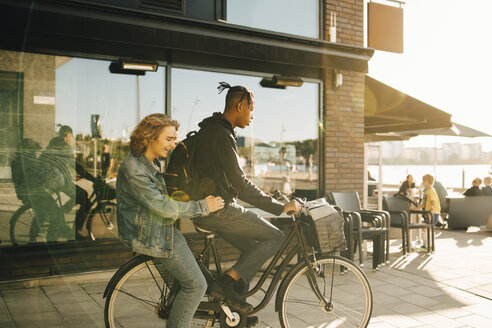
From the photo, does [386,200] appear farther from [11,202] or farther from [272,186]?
[11,202]

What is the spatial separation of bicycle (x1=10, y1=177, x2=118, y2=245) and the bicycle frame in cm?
299

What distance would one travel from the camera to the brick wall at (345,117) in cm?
725

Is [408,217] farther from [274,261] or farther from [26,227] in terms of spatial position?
[26,227]

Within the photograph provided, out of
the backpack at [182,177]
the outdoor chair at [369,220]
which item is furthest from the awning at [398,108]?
the backpack at [182,177]

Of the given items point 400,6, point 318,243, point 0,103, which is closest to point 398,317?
point 318,243

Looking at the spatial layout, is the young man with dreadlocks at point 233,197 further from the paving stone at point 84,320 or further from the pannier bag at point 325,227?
the paving stone at point 84,320

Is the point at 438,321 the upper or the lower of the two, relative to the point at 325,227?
lower

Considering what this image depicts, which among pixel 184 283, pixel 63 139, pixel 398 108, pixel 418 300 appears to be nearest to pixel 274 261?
pixel 184 283

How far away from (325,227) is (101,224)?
3.58 metres

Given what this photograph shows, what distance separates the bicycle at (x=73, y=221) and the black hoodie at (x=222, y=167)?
320cm

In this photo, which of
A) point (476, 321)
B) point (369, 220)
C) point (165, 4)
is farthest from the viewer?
point (369, 220)

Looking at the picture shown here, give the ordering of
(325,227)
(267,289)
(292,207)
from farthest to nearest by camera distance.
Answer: (267,289), (325,227), (292,207)

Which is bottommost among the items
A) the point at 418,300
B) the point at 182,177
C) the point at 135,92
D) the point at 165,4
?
the point at 418,300

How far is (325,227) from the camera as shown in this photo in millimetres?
3488
